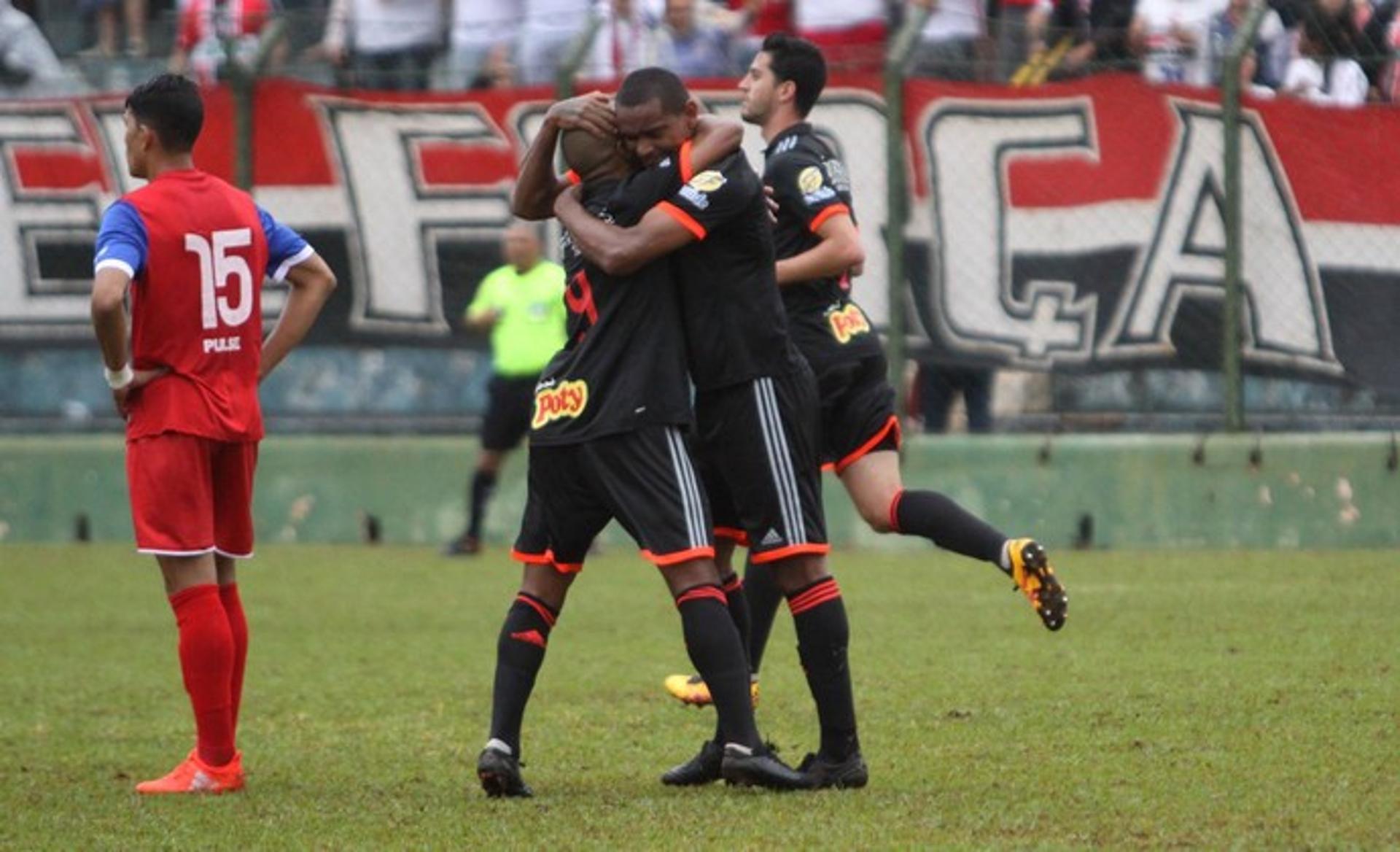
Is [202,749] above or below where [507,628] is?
below

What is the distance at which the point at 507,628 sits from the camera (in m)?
7.35

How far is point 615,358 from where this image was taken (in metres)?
7.13

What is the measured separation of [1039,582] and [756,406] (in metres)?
1.34

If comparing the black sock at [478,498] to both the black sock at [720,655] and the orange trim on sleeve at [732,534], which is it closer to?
the orange trim on sleeve at [732,534]

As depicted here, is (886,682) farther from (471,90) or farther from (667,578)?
(471,90)

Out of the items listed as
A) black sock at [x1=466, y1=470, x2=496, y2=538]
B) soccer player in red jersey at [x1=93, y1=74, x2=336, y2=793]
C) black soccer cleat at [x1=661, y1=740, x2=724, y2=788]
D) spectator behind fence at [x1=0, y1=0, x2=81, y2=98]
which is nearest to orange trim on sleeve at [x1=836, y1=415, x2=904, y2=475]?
black soccer cleat at [x1=661, y1=740, x2=724, y2=788]

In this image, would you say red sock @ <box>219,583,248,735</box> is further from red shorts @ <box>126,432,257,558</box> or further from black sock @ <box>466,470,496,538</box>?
black sock @ <box>466,470,496,538</box>

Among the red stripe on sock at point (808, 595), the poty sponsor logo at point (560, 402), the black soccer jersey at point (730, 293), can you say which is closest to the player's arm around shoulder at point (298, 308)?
the poty sponsor logo at point (560, 402)

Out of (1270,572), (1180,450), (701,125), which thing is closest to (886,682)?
(701,125)

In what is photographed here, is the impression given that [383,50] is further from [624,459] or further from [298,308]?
[624,459]

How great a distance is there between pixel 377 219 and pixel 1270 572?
660cm

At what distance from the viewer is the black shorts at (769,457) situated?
7293 millimetres

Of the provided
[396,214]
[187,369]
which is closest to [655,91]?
[187,369]

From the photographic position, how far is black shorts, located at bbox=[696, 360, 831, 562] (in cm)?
729
